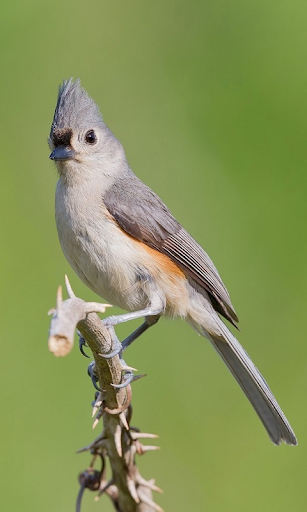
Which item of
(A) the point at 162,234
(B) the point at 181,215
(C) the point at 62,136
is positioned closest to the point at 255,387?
(A) the point at 162,234

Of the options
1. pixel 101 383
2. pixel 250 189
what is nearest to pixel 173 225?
pixel 250 189

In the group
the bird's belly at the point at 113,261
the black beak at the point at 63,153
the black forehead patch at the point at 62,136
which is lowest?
the bird's belly at the point at 113,261

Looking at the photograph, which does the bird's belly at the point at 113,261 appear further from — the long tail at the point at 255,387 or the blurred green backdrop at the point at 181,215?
the blurred green backdrop at the point at 181,215

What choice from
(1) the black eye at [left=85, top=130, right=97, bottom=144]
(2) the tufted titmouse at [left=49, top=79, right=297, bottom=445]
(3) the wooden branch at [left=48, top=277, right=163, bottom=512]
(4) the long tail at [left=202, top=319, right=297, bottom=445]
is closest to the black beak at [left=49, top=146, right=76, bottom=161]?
(2) the tufted titmouse at [left=49, top=79, right=297, bottom=445]

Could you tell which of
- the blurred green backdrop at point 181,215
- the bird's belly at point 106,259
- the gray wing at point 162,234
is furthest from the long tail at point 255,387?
the bird's belly at point 106,259

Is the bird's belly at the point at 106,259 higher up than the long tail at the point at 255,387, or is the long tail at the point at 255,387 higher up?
the bird's belly at the point at 106,259

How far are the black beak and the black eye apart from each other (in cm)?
12

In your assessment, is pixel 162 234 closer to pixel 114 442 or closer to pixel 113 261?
pixel 113 261

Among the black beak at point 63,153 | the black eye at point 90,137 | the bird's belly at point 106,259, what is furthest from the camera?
the black eye at point 90,137

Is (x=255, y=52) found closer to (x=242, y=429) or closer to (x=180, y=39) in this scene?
(x=180, y=39)

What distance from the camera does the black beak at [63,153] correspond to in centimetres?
310

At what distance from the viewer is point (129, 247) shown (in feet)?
10.1

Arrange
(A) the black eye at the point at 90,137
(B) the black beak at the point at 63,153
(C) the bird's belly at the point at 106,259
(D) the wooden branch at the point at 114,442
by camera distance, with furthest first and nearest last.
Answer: (A) the black eye at the point at 90,137
(B) the black beak at the point at 63,153
(C) the bird's belly at the point at 106,259
(D) the wooden branch at the point at 114,442

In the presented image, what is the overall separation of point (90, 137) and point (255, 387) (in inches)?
47.7
